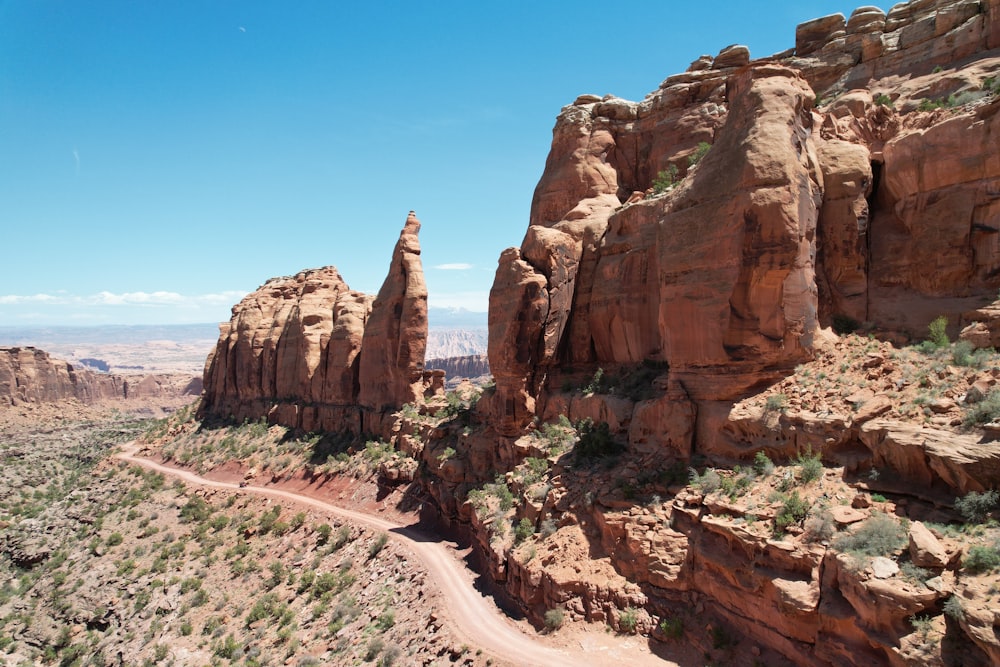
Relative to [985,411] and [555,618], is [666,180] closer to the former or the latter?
[985,411]

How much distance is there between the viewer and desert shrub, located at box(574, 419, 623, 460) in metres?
23.1

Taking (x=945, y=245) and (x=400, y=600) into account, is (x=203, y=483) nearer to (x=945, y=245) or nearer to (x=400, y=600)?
(x=400, y=600)

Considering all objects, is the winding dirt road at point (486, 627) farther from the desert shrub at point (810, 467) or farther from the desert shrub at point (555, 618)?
the desert shrub at point (810, 467)

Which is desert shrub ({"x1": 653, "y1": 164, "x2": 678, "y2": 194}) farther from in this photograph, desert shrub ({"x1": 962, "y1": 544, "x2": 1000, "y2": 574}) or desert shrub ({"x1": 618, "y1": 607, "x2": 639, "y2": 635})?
desert shrub ({"x1": 962, "y1": 544, "x2": 1000, "y2": 574})

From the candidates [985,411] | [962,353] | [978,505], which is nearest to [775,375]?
[962,353]

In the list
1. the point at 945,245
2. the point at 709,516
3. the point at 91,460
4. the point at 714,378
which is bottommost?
the point at 91,460

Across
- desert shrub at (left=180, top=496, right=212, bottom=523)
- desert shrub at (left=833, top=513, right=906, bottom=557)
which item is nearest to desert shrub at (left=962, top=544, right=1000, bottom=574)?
desert shrub at (left=833, top=513, right=906, bottom=557)

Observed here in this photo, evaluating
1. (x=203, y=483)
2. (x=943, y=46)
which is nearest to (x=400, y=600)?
(x=203, y=483)

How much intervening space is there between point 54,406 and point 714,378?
312 ft

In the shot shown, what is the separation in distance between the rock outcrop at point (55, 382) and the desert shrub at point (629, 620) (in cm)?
8909

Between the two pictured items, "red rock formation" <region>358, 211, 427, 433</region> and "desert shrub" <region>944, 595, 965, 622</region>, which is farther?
"red rock formation" <region>358, 211, 427, 433</region>

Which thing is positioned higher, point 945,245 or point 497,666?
point 945,245

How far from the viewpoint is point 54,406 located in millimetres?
83188

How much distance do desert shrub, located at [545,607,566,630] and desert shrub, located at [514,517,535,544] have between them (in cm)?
410
